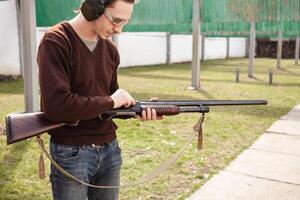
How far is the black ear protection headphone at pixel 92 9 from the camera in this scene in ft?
6.54

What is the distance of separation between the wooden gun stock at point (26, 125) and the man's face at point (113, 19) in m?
0.59

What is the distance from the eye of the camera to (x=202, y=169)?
5.12 m

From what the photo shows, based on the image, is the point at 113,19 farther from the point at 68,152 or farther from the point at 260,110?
the point at 260,110

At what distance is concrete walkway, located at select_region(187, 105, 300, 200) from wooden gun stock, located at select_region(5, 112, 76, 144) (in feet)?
8.22

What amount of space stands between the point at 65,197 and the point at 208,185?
8.79ft

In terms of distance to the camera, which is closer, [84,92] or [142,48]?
[84,92]

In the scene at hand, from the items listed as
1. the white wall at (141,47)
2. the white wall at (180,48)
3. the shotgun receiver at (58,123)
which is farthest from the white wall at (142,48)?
Answer: the shotgun receiver at (58,123)

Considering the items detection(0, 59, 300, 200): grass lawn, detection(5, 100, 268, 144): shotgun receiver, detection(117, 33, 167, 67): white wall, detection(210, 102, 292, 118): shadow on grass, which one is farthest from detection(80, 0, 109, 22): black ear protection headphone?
detection(117, 33, 167, 67): white wall

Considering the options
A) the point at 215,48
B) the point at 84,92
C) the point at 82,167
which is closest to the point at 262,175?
the point at 82,167

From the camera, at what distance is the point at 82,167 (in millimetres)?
2186

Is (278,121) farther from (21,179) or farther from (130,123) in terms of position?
(21,179)

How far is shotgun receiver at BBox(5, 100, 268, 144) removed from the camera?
208 centimetres

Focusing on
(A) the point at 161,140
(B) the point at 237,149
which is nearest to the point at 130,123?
(A) the point at 161,140

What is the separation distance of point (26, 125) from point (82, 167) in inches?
16.2
